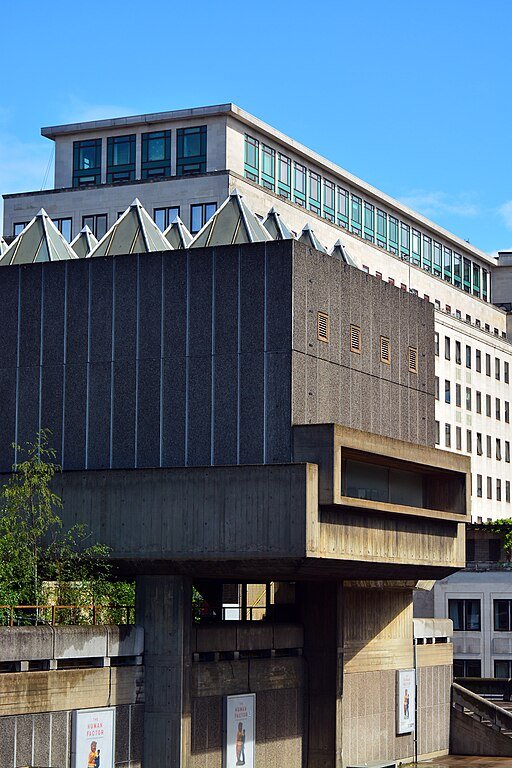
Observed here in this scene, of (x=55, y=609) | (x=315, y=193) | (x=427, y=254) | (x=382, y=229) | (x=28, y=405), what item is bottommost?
(x=55, y=609)

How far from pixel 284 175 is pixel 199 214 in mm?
10385

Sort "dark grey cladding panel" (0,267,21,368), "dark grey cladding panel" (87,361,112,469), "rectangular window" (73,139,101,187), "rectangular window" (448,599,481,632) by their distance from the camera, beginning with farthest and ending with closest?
"rectangular window" (73,139,101,187) → "rectangular window" (448,599,481,632) → "dark grey cladding panel" (0,267,21,368) → "dark grey cladding panel" (87,361,112,469)

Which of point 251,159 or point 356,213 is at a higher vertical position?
point 251,159

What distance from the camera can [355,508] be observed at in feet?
150

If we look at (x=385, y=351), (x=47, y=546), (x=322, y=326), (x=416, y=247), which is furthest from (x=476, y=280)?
(x=47, y=546)

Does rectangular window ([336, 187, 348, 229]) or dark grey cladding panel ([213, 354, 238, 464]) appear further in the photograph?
rectangular window ([336, 187, 348, 229])

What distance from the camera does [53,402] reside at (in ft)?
159

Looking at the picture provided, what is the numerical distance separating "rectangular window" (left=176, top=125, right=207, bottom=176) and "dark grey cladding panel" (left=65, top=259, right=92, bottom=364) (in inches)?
1919

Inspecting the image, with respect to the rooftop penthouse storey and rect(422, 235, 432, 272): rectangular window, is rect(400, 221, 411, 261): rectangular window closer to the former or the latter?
the rooftop penthouse storey

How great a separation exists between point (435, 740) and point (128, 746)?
932 inches

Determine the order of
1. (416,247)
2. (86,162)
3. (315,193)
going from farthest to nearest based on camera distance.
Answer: (416,247)
(315,193)
(86,162)

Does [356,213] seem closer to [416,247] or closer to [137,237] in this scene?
[416,247]

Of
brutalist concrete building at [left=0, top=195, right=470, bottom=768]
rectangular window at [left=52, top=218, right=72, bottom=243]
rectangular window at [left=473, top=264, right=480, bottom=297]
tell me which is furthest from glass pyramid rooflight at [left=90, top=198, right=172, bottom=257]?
rectangular window at [left=473, top=264, right=480, bottom=297]

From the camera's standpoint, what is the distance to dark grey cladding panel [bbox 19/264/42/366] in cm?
4878
